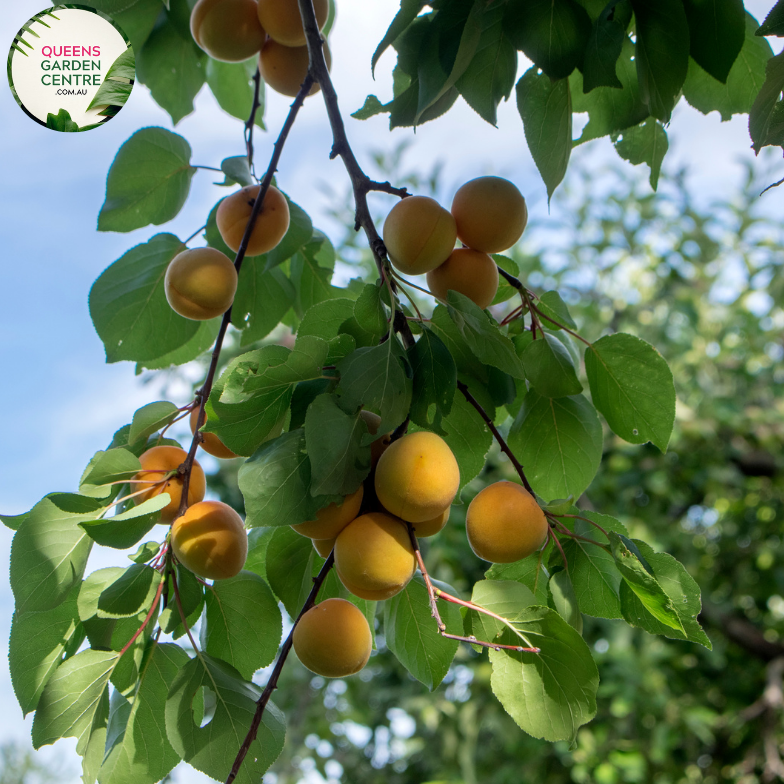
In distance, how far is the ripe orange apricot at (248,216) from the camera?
0.86m

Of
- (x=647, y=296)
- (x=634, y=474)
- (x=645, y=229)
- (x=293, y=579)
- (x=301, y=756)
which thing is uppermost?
(x=293, y=579)

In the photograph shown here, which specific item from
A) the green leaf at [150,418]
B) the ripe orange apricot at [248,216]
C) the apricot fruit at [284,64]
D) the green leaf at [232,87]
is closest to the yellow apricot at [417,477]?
the green leaf at [150,418]

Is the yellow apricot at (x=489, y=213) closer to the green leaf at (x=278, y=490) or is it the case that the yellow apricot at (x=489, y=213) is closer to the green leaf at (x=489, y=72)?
the green leaf at (x=489, y=72)

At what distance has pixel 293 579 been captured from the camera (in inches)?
27.2

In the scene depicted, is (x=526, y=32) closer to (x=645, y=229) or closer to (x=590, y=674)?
(x=590, y=674)

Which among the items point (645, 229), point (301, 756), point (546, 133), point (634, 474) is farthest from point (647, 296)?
point (546, 133)

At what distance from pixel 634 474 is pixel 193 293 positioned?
8.10 feet

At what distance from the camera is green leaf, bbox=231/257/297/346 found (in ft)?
3.30

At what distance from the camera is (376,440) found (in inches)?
24.1

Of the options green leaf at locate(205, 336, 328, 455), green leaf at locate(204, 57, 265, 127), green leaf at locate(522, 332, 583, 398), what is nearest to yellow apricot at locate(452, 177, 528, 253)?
green leaf at locate(522, 332, 583, 398)

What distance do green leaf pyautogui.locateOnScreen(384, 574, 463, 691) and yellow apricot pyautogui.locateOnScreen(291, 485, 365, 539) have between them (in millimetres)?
124

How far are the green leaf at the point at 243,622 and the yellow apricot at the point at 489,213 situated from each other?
41 cm

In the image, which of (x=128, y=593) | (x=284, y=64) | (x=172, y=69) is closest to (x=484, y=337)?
(x=128, y=593)

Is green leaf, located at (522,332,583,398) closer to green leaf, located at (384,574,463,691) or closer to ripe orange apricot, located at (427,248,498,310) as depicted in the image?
ripe orange apricot, located at (427,248,498,310)
